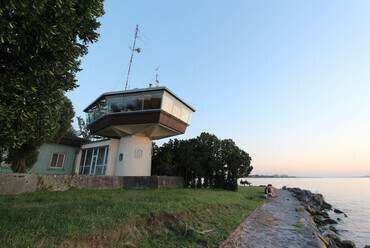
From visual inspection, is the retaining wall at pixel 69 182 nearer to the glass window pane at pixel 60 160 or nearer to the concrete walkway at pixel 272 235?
the concrete walkway at pixel 272 235

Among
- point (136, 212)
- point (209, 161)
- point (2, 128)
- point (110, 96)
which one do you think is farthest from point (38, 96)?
point (209, 161)

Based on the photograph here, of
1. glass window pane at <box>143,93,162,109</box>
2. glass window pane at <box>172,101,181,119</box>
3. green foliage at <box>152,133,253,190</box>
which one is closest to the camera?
glass window pane at <box>143,93,162,109</box>

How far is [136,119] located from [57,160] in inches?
A: 463

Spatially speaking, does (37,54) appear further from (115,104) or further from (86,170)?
(86,170)

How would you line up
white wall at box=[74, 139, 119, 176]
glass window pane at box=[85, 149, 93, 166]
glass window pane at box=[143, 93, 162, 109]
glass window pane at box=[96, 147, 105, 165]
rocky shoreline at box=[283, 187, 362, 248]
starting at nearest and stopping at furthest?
1. rocky shoreline at box=[283, 187, 362, 248]
2. glass window pane at box=[143, 93, 162, 109]
3. white wall at box=[74, 139, 119, 176]
4. glass window pane at box=[96, 147, 105, 165]
5. glass window pane at box=[85, 149, 93, 166]

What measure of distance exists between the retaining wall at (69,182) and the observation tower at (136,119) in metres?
2.68


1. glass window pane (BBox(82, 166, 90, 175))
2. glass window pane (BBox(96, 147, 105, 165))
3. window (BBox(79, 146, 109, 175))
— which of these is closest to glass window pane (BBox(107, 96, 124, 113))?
window (BBox(79, 146, 109, 175))

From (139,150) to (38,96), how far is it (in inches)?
573

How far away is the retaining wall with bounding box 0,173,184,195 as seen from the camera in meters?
10.5

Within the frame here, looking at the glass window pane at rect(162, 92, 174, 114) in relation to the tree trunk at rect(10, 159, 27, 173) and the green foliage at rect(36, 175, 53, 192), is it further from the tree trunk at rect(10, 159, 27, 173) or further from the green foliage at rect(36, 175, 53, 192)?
the tree trunk at rect(10, 159, 27, 173)

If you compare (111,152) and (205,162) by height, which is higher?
(111,152)

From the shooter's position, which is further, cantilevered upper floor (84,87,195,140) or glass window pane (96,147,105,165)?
glass window pane (96,147,105,165)

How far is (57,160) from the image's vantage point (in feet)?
71.9

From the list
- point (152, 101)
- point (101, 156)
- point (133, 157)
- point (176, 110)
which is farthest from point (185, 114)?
point (101, 156)
